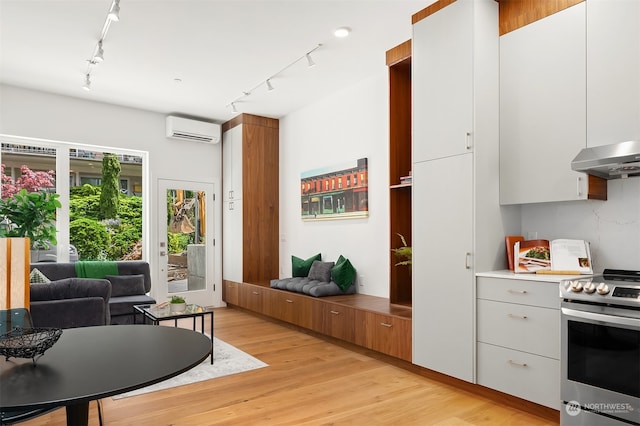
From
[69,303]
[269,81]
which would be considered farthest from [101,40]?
[69,303]

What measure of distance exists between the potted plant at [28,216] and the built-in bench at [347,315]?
2614mm

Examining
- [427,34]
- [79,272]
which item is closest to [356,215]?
[427,34]

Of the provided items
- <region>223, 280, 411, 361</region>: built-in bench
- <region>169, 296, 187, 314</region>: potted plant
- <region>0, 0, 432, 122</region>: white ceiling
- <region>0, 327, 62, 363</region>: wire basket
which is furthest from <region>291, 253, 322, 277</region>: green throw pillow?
<region>0, 327, 62, 363</region>: wire basket

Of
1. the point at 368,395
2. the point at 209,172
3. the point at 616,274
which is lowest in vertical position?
the point at 368,395

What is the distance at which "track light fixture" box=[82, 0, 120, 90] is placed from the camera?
126 inches

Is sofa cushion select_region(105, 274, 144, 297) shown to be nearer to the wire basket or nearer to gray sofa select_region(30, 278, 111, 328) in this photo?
gray sofa select_region(30, 278, 111, 328)

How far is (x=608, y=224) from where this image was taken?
289cm

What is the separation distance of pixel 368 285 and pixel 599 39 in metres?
3.19

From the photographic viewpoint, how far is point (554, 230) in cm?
318

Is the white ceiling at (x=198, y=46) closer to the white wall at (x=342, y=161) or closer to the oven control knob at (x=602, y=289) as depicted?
the white wall at (x=342, y=161)

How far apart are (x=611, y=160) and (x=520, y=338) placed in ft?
3.95

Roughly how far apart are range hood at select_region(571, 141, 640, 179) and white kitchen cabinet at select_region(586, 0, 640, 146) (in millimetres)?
180

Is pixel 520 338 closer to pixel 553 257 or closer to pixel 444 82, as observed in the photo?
pixel 553 257

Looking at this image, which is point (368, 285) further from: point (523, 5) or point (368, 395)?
point (523, 5)
